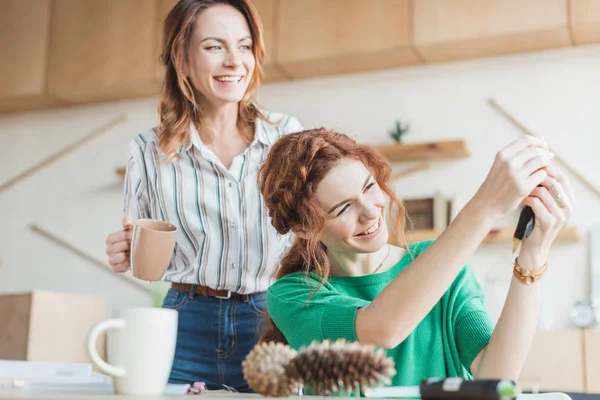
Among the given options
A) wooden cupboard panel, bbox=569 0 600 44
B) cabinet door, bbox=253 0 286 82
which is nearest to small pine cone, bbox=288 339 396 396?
wooden cupboard panel, bbox=569 0 600 44

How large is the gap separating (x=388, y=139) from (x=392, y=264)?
7.43 feet

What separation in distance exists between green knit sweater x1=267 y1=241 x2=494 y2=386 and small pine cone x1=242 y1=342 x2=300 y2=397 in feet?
1.08

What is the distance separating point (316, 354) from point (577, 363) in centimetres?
242

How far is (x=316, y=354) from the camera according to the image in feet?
2.11

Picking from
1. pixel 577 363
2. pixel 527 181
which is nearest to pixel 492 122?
pixel 577 363

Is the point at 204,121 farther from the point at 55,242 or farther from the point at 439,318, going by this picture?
the point at 55,242

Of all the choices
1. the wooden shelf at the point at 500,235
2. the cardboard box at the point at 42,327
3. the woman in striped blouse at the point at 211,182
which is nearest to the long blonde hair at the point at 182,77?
the woman in striped blouse at the point at 211,182

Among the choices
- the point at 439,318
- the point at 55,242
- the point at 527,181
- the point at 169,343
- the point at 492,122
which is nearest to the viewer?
the point at 169,343

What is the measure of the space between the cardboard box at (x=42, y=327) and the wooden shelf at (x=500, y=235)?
1.48 m

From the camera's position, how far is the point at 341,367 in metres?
0.63

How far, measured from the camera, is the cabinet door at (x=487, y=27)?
3.04 metres

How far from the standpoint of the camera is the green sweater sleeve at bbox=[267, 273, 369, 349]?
0.97 metres

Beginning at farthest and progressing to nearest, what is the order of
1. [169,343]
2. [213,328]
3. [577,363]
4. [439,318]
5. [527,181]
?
[577,363] → [213,328] → [439,318] → [527,181] → [169,343]

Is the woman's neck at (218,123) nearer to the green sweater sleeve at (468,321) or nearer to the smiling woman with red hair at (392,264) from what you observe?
the smiling woman with red hair at (392,264)
